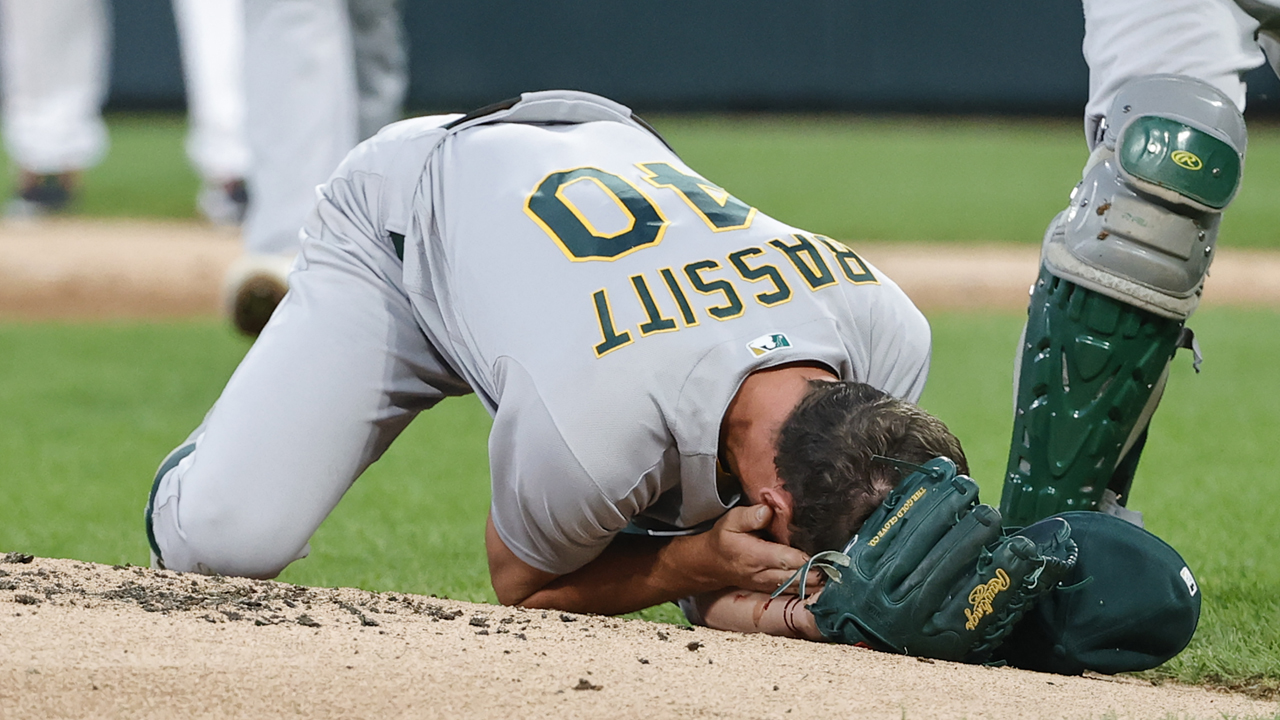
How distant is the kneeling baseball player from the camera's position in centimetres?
183

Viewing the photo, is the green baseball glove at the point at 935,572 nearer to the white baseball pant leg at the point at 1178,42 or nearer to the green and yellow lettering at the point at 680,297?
the green and yellow lettering at the point at 680,297

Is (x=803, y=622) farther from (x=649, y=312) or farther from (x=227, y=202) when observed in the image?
(x=227, y=202)

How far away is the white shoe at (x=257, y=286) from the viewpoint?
350cm

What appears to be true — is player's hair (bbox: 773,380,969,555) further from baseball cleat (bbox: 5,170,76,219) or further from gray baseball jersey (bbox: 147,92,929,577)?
baseball cleat (bbox: 5,170,76,219)

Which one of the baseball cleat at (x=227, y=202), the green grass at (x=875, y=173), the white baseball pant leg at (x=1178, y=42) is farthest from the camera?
the green grass at (x=875, y=173)

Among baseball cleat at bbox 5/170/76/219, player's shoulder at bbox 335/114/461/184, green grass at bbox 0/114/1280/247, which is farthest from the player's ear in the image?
baseball cleat at bbox 5/170/76/219

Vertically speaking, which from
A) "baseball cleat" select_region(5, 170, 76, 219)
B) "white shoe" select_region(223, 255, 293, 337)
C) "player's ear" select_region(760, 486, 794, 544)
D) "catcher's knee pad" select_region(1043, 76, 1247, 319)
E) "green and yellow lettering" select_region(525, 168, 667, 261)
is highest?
"catcher's knee pad" select_region(1043, 76, 1247, 319)

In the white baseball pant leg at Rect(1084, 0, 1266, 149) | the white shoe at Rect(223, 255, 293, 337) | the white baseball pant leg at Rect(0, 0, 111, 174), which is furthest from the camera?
→ the white baseball pant leg at Rect(0, 0, 111, 174)

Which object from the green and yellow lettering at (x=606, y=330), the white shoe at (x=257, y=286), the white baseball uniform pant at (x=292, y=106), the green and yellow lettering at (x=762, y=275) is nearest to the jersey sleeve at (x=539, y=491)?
the green and yellow lettering at (x=606, y=330)

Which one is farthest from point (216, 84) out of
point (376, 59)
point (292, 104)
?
point (292, 104)

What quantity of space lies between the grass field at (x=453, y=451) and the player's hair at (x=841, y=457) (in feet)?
1.47

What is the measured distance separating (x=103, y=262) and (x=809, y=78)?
8292 mm

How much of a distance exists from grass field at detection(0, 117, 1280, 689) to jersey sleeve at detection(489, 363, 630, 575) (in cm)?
29

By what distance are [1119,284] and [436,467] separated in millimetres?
1753
